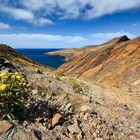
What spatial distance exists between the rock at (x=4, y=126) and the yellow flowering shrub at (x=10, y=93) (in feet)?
1.39

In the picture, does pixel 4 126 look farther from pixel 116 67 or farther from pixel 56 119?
pixel 116 67

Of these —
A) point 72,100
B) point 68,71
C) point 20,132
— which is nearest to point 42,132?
point 20,132

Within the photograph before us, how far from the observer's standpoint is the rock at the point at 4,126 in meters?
9.38

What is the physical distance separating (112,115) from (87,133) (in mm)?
3008

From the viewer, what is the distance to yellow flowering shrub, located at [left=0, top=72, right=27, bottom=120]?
9882 mm

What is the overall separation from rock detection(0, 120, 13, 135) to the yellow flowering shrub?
0.42 meters

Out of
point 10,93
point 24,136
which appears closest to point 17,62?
point 10,93

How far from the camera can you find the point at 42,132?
1030 cm

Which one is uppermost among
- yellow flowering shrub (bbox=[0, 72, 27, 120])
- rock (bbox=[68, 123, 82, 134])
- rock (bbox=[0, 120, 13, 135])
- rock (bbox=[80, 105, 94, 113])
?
yellow flowering shrub (bbox=[0, 72, 27, 120])

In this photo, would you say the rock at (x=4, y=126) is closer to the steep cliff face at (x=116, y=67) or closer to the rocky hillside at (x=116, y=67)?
the rocky hillside at (x=116, y=67)

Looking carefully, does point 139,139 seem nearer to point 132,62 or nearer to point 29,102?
point 29,102

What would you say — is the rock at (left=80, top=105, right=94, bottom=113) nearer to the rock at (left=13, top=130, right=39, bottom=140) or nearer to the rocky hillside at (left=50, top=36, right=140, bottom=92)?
the rock at (left=13, top=130, right=39, bottom=140)

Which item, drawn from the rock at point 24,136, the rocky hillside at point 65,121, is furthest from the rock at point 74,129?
the rock at point 24,136

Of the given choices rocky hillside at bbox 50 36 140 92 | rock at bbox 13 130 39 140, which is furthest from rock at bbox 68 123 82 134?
rocky hillside at bbox 50 36 140 92
